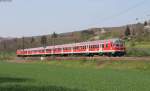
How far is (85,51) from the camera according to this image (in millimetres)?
65062

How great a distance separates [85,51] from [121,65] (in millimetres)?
20076

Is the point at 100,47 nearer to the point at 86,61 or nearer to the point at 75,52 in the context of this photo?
the point at 86,61

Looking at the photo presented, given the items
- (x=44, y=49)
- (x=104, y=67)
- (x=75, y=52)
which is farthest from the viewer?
(x=44, y=49)

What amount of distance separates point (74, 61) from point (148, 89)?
38730 millimetres

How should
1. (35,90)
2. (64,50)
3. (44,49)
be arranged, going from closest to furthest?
(35,90), (64,50), (44,49)

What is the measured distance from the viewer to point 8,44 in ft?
613

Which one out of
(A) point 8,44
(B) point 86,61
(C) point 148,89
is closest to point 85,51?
(B) point 86,61

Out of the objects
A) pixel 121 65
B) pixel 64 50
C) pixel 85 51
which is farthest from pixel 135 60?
pixel 64 50

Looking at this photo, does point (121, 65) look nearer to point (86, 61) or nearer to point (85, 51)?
point (86, 61)

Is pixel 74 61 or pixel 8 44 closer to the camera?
pixel 74 61

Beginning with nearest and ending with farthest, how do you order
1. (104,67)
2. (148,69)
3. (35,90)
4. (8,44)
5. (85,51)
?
(35,90) → (148,69) → (104,67) → (85,51) → (8,44)

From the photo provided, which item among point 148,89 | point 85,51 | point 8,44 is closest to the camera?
point 148,89

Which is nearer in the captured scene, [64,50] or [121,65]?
[121,65]

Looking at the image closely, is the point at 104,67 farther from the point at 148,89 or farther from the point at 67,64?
the point at 148,89
